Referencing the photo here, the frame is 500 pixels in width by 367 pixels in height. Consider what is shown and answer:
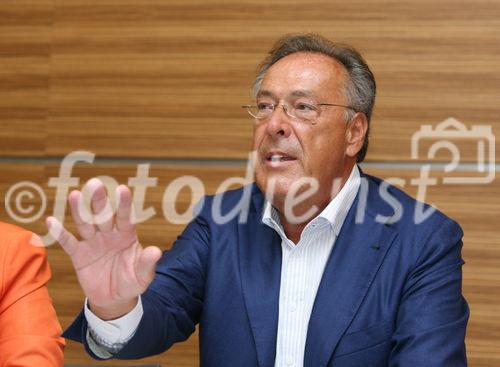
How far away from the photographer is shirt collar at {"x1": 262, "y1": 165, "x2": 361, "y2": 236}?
7.31 feet

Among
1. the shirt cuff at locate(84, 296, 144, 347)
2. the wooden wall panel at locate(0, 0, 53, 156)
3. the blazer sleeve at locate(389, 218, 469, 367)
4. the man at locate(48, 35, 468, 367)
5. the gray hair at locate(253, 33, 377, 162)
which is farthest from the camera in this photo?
the wooden wall panel at locate(0, 0, 53, 156)

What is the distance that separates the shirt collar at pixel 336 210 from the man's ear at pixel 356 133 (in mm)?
69

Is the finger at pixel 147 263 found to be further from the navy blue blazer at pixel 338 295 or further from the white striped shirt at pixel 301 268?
the white striped shirt at pixel 301 268

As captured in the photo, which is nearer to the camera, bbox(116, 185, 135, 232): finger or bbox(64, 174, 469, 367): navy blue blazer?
bbox(116, 185, 135, 232): finger

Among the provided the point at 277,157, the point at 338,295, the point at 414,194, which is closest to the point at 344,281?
the point at 338,295

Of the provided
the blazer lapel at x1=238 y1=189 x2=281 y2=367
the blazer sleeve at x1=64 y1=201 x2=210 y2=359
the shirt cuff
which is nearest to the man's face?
the blazer lapel at x1=238 y1=189 x2=281 y2=367

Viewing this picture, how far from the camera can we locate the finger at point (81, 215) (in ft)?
4.75

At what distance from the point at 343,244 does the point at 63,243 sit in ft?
2.75

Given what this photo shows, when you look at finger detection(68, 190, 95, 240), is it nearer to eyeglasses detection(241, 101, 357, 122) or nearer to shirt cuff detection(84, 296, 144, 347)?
shirt cuff detection(84, 296, 144, 347)

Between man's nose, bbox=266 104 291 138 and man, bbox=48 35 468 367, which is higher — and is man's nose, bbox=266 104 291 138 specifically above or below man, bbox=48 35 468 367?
above

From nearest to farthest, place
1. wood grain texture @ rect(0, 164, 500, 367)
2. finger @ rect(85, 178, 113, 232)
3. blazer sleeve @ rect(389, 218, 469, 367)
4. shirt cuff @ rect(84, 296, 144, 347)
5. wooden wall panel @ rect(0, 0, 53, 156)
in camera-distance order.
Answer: finger @ rect(85, 178, 113, 232), shirt cuff @ rect(84, 296, 144, 347), blazer sleeve @ rect(389, 218, 469, 367), wood grain texture @ rect(0, 164, 500, 367), wooden wall panel @ rect(0, 0, 53, 156)

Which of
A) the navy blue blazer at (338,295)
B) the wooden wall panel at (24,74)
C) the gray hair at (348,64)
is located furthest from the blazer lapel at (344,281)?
the wooden wall panel at (24,74)

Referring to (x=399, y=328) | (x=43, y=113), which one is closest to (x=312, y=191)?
(x=399, y=328)

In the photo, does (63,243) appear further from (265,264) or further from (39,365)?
(265,264)
